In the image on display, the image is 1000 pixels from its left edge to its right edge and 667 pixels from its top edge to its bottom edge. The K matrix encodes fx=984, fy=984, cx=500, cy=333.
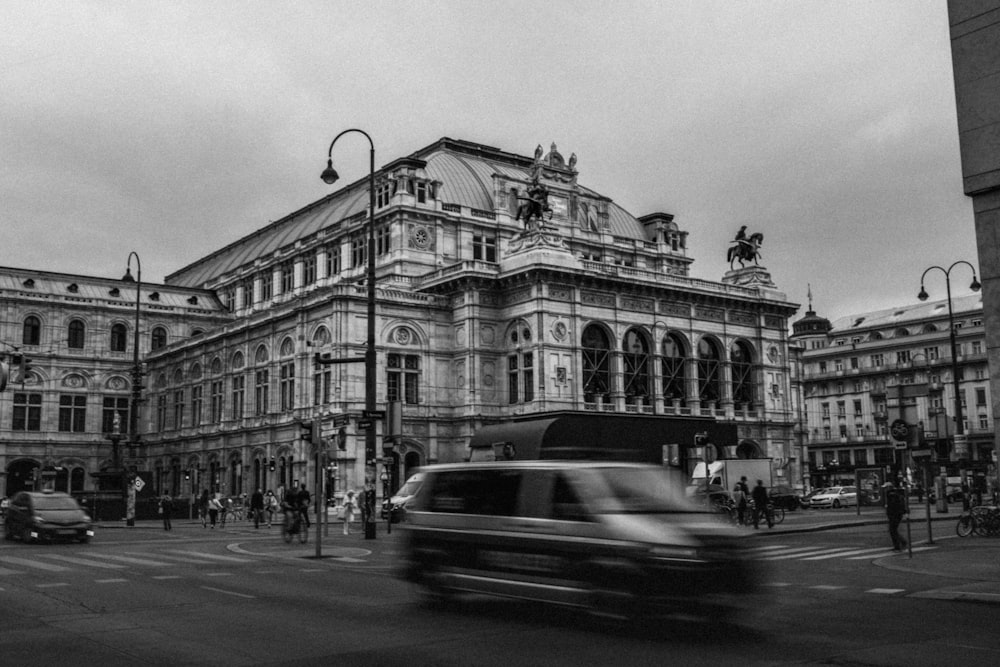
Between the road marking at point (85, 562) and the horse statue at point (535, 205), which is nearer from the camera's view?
the road marking at point (85, 562)

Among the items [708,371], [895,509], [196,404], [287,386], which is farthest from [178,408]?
[895,509]

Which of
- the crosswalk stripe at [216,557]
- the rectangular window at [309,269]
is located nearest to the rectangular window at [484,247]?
the rectangular window at [309,269]

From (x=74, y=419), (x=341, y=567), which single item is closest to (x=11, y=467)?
(x=74, y=419)

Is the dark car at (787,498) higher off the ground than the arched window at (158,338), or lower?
lower

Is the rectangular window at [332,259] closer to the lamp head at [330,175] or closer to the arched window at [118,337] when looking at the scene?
the arched window at [118,337]

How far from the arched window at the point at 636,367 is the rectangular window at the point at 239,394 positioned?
27.3m

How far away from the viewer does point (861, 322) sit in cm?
11650

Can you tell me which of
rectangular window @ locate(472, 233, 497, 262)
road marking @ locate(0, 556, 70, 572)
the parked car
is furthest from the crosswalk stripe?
the parked car

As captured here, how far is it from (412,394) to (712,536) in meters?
51.5

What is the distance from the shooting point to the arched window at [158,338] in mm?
92312

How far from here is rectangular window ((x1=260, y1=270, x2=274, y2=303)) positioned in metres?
85.4

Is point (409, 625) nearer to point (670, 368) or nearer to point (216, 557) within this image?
point (216, 557)

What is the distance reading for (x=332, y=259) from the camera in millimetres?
76750

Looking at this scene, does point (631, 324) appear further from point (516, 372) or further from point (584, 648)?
point (584, 648)
